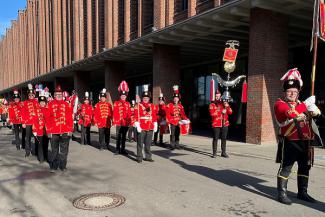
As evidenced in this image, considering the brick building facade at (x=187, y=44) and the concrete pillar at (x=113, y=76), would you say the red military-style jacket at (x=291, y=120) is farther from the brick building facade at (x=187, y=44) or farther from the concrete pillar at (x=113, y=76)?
the concrete pillar at (x=113, y=76)

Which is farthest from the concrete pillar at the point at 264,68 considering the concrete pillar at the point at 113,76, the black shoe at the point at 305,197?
the concrete pillar at the point at 113,76

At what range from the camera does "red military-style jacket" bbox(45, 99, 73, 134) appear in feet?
25.1

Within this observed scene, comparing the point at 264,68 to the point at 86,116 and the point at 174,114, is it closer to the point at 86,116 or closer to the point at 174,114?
the point at 174,114

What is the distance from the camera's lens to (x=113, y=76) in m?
23.9

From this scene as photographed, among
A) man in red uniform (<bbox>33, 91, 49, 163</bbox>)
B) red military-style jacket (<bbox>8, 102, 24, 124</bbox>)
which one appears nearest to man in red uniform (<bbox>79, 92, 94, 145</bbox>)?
red military-style jacket (<bbox>8, 102, 24, 124</bbox>)

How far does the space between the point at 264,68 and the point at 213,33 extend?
4040mm

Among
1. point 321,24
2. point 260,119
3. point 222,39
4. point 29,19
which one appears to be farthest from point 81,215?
point 29,19

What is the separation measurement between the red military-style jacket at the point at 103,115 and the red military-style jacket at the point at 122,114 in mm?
991

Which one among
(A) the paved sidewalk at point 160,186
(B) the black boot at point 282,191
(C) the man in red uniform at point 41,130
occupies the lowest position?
(A) the paved sidewalk at point 160,186

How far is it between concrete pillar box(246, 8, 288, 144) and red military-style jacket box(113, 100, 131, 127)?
4.81 meters

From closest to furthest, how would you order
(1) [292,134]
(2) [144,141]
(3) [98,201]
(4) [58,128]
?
1. (1) [292,134]
2. (3) [98,201]
3. (4) [58,128]
4. (2) [144,141]

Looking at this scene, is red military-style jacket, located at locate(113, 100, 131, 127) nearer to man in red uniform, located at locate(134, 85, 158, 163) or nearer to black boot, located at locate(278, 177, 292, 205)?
man in red uniform, located at locate(134, 85, 158, 163)

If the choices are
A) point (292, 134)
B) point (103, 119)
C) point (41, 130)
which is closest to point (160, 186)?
point (292, 134)

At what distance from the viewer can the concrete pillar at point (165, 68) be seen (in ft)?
59.4
